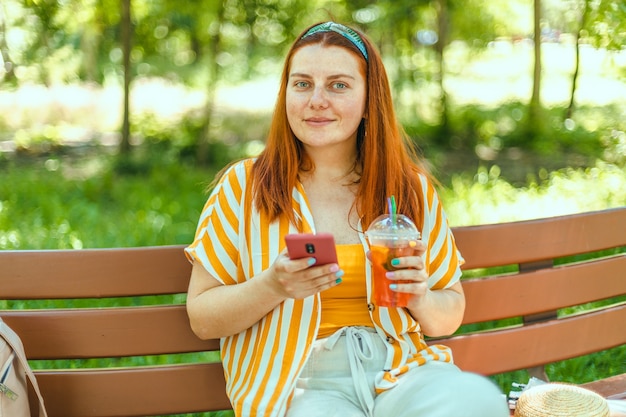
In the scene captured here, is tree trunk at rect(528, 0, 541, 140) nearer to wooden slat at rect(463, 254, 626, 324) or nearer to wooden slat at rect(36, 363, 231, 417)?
wooden slat at rect(463, 254, 626, 324)

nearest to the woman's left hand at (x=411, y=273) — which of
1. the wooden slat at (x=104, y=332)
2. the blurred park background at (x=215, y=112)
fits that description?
the wooden slat at (x=104, y=332)

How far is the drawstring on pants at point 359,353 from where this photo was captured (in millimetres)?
2162

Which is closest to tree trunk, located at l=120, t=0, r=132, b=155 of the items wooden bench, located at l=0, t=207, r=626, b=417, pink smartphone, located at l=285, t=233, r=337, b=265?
wooden bench, located at l=0, t=207, r=626, b=417

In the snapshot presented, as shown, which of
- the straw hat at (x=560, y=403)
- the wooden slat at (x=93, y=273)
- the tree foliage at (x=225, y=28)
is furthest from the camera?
the tree foliage at (x=225, y=28)

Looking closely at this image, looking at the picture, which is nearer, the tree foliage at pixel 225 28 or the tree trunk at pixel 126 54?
the tree trunk at pixel 126 54

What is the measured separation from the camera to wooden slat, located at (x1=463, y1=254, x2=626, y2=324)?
278 centimetres

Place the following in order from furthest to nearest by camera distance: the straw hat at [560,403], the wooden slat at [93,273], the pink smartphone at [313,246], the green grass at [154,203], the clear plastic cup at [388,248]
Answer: the green grass at [154,203] < the wooden slat at [93,273] < the straw hat at [560,403] < the clear plastic cup at [388,248] < the pink smartphone at [313,246]

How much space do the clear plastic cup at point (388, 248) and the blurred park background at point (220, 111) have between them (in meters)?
2.40

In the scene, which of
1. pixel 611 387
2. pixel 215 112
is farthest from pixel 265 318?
pixel 215 112

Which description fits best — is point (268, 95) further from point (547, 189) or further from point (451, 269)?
point (451, 269)

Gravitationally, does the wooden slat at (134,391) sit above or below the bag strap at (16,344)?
below

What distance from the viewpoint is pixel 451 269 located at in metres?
2.43

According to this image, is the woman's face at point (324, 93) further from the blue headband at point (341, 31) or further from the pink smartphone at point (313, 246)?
the pink smartphone at point (313, 246)

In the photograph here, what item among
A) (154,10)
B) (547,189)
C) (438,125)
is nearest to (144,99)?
(154,10)
